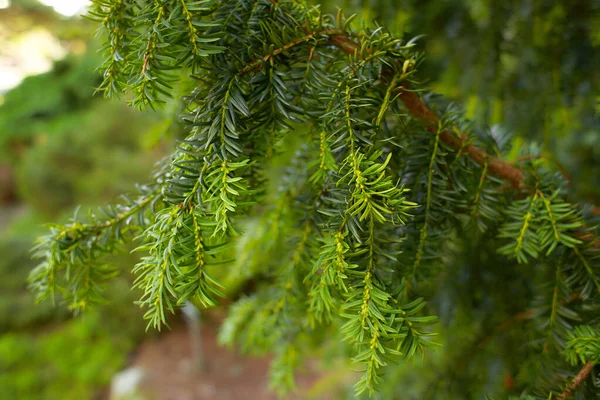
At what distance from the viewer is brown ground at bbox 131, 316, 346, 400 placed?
2.48 m

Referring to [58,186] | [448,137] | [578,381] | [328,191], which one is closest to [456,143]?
[448,137]

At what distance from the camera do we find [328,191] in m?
0.40

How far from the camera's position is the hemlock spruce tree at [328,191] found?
323 millimetres

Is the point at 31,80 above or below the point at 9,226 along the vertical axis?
above

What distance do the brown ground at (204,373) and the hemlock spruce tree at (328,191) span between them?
203cm

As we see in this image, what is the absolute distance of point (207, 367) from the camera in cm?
273

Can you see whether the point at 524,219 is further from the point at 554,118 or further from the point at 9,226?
the point at 9,226

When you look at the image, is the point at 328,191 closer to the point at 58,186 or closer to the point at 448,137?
the point at 448,137

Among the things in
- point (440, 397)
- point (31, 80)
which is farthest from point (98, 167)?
point (440, 397)

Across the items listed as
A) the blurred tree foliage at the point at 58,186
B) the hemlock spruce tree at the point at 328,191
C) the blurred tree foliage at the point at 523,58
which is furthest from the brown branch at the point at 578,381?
the blurred tree foliage at the point at 58,186

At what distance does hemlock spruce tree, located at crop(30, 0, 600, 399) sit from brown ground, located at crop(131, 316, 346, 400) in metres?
2.03

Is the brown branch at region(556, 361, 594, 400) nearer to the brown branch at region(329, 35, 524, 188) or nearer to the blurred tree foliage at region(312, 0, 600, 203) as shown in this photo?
the brown branch at region(329, 35, 524, 188)

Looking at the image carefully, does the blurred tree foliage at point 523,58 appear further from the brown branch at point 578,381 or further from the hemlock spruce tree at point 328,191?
the brown branch at point 578,381

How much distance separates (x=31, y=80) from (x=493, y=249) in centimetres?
659
